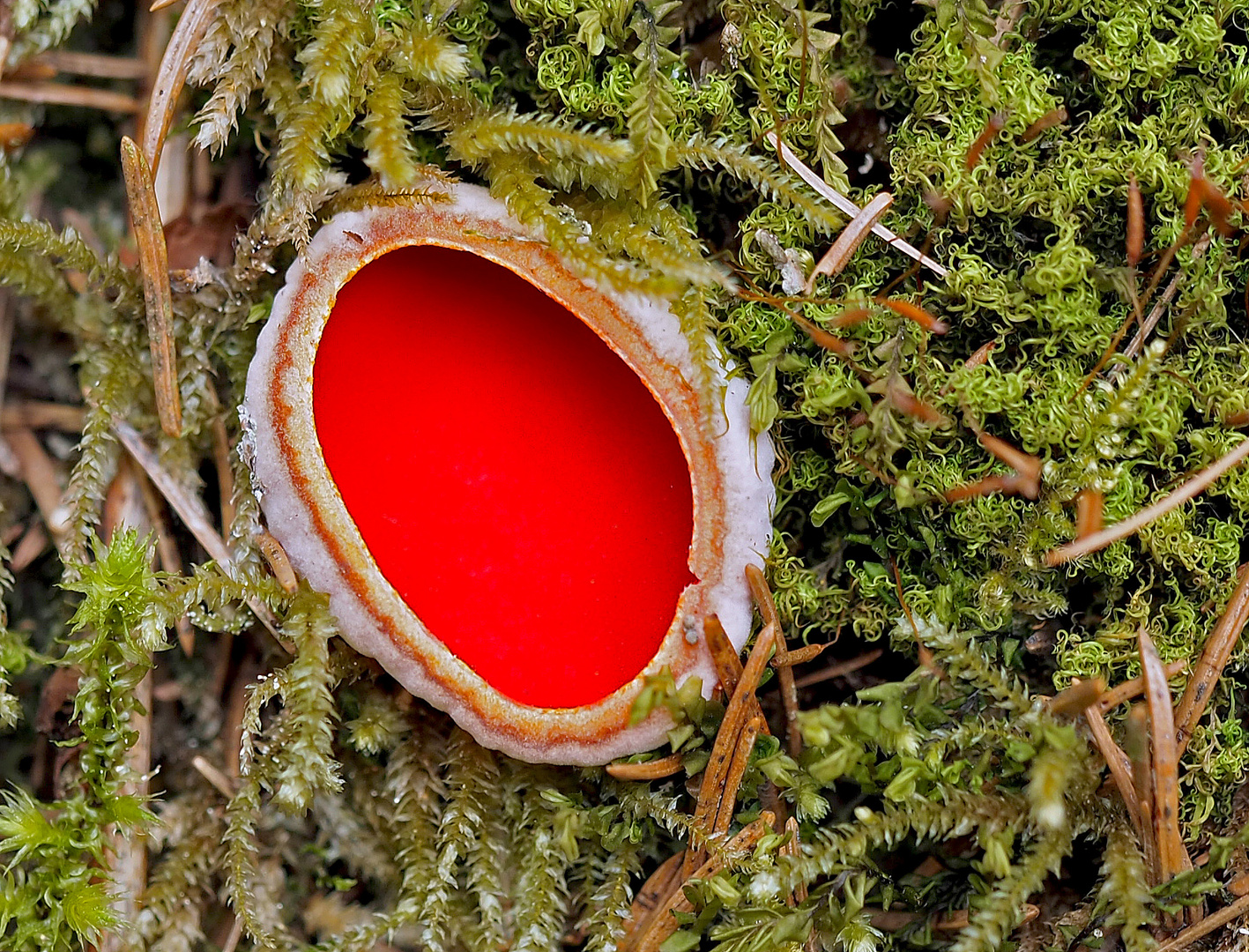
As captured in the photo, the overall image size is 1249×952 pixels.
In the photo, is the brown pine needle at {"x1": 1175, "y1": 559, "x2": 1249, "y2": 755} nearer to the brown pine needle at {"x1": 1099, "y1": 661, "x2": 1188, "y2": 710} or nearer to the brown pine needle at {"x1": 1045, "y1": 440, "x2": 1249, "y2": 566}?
the brown pine needle at {"x1": 1099, "y1": 661, "x2": 1188, "y2": 710}

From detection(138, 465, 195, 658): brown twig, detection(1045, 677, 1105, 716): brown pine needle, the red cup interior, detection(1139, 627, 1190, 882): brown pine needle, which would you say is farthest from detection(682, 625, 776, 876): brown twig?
detection(138, 465, 195, 658): brown twig

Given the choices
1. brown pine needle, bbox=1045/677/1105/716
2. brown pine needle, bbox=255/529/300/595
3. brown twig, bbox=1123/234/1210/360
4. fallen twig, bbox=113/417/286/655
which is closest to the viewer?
brown pine needle, bbox=1045/677/1105/716

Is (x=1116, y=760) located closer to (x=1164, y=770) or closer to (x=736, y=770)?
(x=1164, y=770)

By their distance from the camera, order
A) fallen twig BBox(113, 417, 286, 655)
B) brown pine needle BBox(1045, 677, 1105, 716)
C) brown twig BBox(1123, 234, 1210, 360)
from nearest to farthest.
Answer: brown pine needle BBox(1045, 677, 1105, 716)
brown twig BBox(1123, 234, 1210, 360)
fallen twig BBox(113, 417, 286, 655)

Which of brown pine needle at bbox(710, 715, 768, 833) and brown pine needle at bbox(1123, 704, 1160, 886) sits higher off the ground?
brown pine needle at bbox(1123, 704, 1160, 886)

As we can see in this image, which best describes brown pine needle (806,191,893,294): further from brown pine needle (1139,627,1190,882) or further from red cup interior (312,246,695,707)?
brown pine needle (1139,627,1190,882)

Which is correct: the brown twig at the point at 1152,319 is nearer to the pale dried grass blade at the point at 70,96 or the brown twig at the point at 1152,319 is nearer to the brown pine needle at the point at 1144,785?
the brown pine needle at the point at 1144,785

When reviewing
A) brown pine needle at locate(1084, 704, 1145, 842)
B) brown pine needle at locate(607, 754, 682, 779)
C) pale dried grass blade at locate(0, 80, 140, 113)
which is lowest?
brown pine needle at locate(607, 754, 682, 779)

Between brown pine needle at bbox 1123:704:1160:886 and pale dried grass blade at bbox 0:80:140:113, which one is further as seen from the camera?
pale dried grass blade at bbox 0:80:140:113
